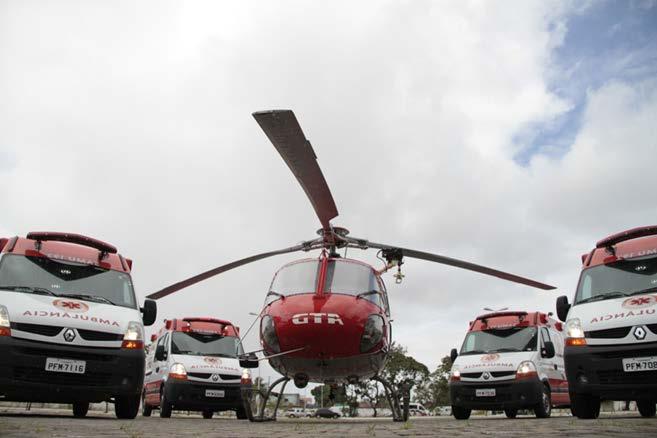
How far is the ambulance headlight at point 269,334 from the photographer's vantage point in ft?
31.2


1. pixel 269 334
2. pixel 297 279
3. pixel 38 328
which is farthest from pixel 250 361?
pixel 38 328

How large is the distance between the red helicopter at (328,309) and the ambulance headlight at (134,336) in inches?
59.1

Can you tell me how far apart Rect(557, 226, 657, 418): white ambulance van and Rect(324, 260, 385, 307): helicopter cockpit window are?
292 centimetres

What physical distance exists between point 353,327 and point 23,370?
4472 mm

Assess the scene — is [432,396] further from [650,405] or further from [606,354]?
[606,354]

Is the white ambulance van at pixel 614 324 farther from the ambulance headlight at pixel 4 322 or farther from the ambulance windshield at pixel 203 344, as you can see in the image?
the ambulance windshield at pixel 203 344

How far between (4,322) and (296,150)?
14.2 ft

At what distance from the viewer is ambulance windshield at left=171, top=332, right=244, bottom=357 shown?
13.8 meters

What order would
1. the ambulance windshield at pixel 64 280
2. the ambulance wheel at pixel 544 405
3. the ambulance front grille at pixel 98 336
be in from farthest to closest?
1. the ambulance wheel at pixel 544 405
2. the ambulance windshield at pixel 64 280
3. the ambulance front grille at pixel 98 336

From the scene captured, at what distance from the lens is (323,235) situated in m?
10.6

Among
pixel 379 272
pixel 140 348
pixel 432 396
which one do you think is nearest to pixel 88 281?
pixel 140 348

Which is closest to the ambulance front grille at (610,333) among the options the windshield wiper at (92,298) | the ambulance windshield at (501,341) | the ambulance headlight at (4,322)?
the ambulance windshield at (501,341)

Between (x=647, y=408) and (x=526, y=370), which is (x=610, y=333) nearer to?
(x=647, y=408)

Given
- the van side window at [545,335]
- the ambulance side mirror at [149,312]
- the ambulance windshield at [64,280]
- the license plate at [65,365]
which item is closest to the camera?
the license plate at [65,365]
